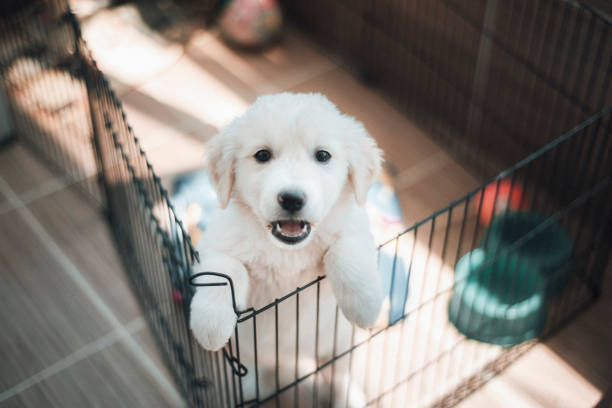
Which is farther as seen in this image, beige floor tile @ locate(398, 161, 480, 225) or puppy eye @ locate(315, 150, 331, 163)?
beige floor tile @ locate(398, 161, 480, 225)

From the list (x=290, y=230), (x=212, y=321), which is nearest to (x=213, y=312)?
(x=212, y=321)

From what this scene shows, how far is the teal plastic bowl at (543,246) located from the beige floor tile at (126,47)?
1740 mm

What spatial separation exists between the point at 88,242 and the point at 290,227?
1386 mm

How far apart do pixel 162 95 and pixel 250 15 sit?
1.76ft

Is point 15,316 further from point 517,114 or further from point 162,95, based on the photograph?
point 517,114

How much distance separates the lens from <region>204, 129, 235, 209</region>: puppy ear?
5.43ft

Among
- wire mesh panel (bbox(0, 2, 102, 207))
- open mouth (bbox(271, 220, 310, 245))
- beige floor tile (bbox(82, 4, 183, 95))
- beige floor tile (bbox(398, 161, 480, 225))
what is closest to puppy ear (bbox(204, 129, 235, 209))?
open mouth (bbox(271, 220, 310, 245))

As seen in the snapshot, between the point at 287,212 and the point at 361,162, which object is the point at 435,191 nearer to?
the point at 361,162

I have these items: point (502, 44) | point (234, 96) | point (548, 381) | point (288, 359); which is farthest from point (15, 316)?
point (502, 44)

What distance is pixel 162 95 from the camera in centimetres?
333

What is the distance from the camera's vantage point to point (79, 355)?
2.44m

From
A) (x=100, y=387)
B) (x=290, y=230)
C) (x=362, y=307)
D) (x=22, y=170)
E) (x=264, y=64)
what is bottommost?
(x=100, y=387)

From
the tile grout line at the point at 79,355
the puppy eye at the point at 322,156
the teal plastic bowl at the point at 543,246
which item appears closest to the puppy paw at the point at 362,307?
the puppy eye at the point at 322,156

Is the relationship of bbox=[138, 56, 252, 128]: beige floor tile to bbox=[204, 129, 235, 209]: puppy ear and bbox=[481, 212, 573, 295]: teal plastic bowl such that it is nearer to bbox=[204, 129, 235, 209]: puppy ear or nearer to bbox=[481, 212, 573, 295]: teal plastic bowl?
bbox=[481, 212, 573, 295]: teal plastic bowl
